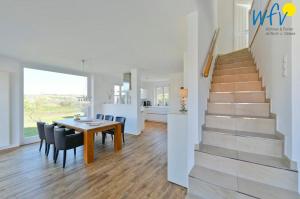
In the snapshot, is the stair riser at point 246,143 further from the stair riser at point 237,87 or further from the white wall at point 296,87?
the stair riser at point 237,87

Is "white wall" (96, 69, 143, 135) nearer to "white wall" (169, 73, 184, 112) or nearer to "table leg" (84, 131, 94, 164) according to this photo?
"white wall" (169, 73, 184, 112)

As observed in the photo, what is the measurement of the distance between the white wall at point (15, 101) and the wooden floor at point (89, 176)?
599 millimetres

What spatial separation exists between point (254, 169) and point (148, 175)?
1.69m

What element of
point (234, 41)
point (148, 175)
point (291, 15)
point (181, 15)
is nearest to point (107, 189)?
point (148, 175)

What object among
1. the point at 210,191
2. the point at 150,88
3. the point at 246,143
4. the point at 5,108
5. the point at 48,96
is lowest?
the point at 210,191

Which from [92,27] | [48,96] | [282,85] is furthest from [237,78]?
[48,96]

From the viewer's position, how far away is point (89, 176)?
8.45ft

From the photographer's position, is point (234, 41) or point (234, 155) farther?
point (234, 41)

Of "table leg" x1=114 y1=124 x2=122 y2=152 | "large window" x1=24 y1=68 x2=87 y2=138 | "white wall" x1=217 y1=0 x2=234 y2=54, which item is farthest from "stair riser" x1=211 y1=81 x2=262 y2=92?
"large window" x1=24 y1=68 x2=87 y2=138

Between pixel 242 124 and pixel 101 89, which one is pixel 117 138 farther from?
pixel 101 89

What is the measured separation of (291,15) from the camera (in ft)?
4.42

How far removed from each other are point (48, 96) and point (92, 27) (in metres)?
3.96

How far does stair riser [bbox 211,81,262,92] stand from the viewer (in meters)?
2.52

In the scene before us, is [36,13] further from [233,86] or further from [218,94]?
[233,86]
